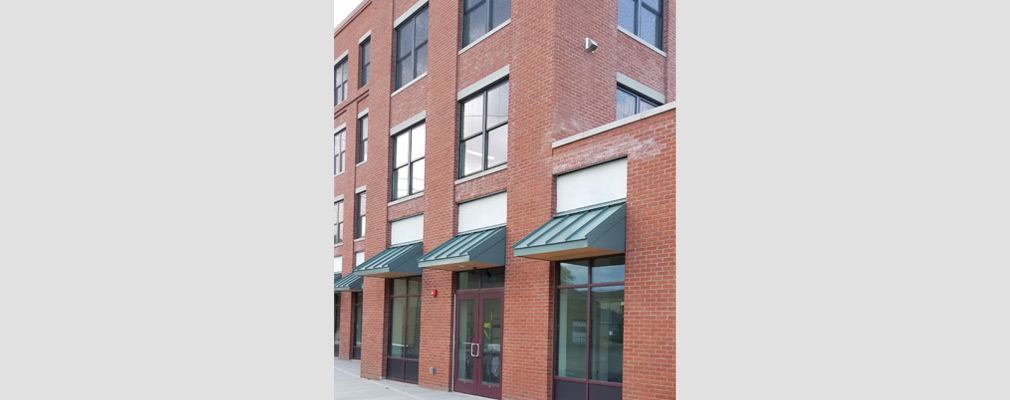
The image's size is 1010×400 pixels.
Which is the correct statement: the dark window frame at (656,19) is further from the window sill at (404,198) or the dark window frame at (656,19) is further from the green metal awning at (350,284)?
the green metal awning at (350,284)

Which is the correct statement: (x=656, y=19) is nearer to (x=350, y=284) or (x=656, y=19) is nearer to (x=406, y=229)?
(x=406, y=229)

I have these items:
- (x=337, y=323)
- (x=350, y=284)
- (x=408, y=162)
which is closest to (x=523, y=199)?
(x=408, y=162)

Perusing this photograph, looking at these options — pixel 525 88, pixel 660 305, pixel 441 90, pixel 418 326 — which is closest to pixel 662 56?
pixel 525 88

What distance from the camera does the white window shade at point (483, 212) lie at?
1475 cm

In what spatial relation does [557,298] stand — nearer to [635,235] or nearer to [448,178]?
[635,235]

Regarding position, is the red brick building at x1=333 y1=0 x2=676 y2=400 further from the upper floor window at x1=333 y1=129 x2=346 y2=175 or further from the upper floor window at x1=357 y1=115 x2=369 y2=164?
the upper floor window at x1=333 y1=129 x2=346 y2=175

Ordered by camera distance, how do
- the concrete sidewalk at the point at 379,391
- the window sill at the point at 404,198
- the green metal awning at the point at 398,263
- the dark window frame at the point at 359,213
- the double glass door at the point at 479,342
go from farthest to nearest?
the dark window frame at the point at 359,213, the window sill at the point at 404,198, the green metal awning at the point at 398,263, the concrete sidewalk at the point at 379,391, the double glass door at the point at 479,342

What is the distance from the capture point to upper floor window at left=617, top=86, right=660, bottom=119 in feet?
49.4

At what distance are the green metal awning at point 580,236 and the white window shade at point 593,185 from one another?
0.17m

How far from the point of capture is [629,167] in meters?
11.6

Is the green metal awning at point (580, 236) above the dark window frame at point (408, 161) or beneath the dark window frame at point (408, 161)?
beneath

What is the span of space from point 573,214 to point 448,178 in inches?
184

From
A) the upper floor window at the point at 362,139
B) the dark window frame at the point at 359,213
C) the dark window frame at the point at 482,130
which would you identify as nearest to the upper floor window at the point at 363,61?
the upper floor window at the point at 362,139

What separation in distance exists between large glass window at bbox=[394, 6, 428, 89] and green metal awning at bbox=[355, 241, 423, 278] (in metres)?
4.76
